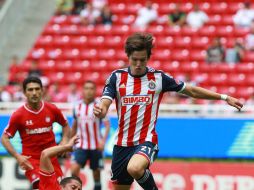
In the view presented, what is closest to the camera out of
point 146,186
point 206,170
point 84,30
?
point 146,186

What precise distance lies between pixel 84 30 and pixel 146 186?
1370 centimetres

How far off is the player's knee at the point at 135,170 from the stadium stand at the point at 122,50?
35.3 feet

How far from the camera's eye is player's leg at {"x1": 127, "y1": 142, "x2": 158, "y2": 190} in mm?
8492

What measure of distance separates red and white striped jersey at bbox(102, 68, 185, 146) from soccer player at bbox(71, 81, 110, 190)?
4481 mm

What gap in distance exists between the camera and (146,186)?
28.8ft

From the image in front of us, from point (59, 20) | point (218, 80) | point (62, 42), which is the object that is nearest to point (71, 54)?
point (62, 42)

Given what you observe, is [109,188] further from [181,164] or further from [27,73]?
[27,73]

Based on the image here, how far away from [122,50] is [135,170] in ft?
43.1

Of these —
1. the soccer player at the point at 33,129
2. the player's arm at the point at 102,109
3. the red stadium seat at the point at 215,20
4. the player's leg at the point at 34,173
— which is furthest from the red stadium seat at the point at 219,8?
the player's arm at the point at 102,109

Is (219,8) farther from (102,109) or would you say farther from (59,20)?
(102,109)

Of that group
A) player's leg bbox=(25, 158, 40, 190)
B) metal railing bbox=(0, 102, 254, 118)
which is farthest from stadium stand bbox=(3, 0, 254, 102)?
player's leg bbox=(25, 158, 40, 190)

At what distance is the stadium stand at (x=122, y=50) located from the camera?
19.7 metres

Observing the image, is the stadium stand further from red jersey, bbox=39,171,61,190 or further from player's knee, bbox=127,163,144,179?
red jersey, bbox=39,171,61,190

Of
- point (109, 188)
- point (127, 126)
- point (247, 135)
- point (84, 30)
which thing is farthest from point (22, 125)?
point (84, 30)
